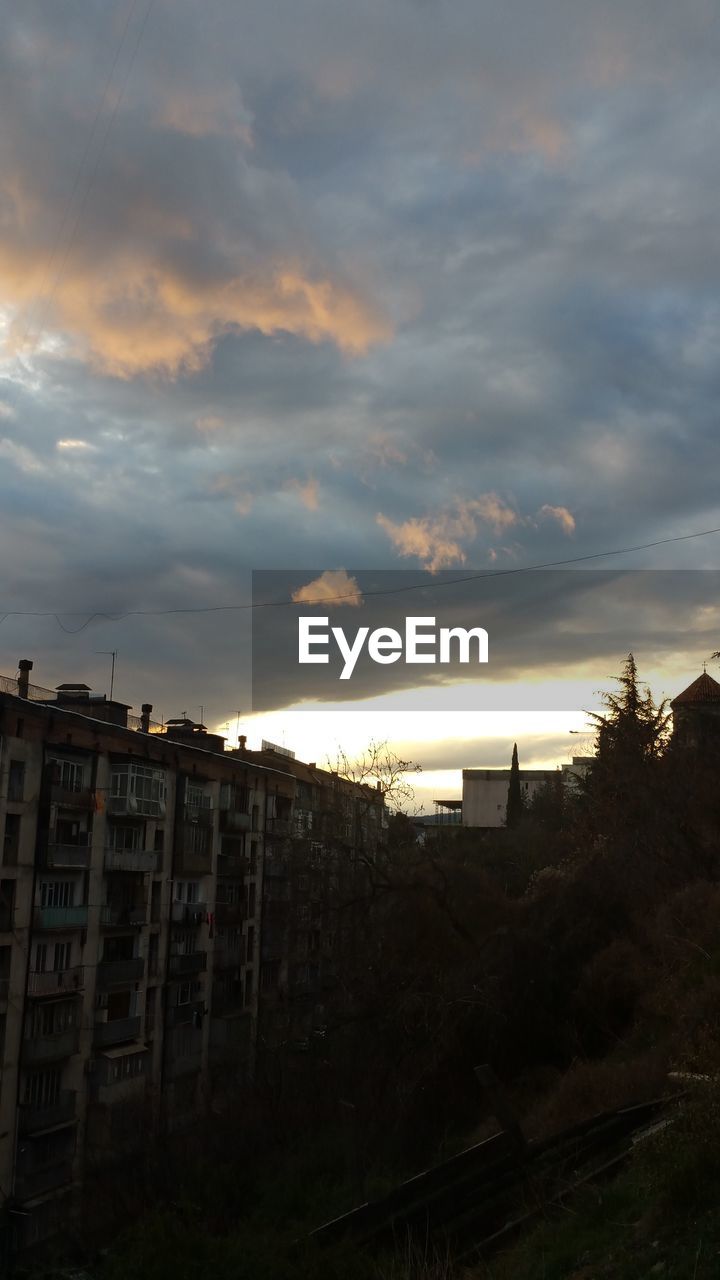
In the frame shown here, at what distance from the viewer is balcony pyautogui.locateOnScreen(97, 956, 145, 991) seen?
32.8m

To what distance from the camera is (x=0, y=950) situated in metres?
28.8

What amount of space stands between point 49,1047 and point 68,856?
5.59 m

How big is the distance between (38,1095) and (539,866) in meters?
19.8

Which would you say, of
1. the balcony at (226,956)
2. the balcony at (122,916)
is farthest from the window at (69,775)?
the balcony at (226,956)

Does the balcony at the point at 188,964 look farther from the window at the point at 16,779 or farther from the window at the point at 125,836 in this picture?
the window at the point at 16,779

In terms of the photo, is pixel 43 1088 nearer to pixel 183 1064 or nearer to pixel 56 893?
pixel 56 893

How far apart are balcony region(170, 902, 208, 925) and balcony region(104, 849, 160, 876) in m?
2.40

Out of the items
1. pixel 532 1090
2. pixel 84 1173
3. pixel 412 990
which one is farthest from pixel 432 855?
pixel 84 1173

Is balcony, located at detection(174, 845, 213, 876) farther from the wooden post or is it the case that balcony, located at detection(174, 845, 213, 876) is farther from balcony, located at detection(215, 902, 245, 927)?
the wooden post

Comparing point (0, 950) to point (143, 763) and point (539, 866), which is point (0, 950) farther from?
point (539, 866)

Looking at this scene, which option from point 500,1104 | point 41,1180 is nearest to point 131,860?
point 41,1180

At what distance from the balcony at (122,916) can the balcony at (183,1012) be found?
436cm

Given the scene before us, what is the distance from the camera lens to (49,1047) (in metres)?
29.7

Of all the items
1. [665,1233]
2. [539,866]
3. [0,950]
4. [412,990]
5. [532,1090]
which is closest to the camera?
[665,1233]
